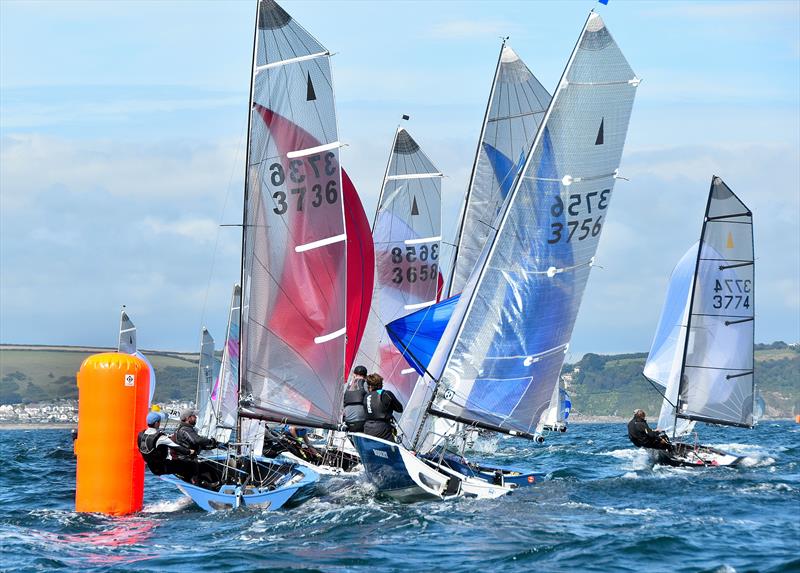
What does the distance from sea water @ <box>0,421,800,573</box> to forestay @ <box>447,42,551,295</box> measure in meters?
8.13

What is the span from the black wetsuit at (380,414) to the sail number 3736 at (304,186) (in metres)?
3.63

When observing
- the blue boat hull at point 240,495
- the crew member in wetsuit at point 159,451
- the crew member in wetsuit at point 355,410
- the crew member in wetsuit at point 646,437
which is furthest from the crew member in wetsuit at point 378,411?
the crew member in wetsuit at point 646,437

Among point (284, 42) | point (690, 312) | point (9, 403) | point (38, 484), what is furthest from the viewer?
point (9, 403)

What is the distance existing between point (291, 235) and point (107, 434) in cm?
485

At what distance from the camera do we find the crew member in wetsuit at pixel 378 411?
21328mm

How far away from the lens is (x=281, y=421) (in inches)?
866

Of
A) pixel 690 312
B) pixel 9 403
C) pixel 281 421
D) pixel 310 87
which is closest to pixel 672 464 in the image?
pixel 690 312

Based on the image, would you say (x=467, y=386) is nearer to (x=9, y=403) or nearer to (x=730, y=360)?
(x=730, y=360)

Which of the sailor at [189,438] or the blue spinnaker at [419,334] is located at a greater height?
the blue spinnaker at [419,334]

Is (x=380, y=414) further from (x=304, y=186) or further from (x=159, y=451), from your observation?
(x=304, y=186)

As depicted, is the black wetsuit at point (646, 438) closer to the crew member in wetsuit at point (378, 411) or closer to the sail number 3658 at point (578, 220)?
the sail number 3658 at point (578, 220)

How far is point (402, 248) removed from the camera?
3356 centimetres

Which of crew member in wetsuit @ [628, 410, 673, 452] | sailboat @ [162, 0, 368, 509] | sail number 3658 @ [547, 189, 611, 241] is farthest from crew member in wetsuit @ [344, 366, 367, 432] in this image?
crew member in wetsuit @ [628, 410, 673, 452]

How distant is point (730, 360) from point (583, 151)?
1325 cm
